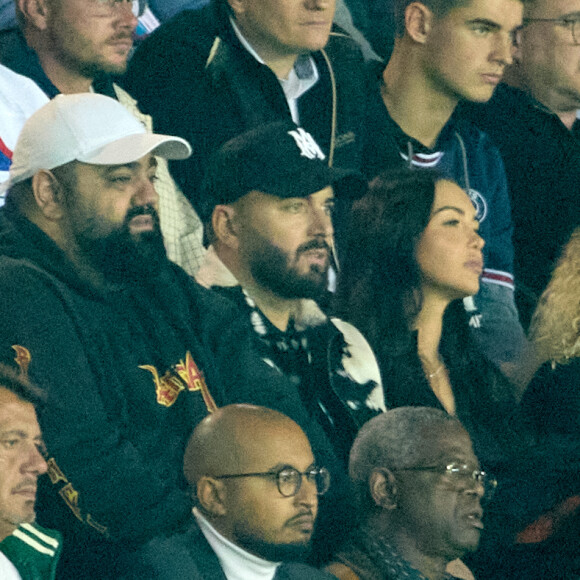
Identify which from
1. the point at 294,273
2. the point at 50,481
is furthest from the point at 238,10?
the point at 50,481

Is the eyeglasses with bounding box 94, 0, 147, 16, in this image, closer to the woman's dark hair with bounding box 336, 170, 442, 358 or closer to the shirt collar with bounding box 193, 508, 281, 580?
the woman's dark hair with bounding box 336, 170, 442, 358

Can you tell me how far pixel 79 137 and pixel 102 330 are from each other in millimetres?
532

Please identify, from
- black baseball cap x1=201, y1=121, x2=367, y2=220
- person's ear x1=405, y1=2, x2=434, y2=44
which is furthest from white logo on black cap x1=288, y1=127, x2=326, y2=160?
person's ear x1=405, y1=2, x2=434, y2=44

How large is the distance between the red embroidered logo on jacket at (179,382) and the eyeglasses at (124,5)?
106cm

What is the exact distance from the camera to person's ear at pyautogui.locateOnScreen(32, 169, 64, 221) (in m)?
4.16

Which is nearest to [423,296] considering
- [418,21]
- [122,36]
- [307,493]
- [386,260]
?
[386,260]

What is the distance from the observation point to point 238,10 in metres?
4.98

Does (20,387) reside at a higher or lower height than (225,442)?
higher

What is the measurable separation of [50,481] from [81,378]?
29 centimetres

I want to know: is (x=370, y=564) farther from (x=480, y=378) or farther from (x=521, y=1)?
(x=521, y=1)

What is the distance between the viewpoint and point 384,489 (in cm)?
493

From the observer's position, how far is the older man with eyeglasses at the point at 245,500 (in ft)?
14.2

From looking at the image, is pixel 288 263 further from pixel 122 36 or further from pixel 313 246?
pixel 122 36

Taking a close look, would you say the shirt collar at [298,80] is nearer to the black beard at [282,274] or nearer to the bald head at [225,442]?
the black beard at [282,274]
